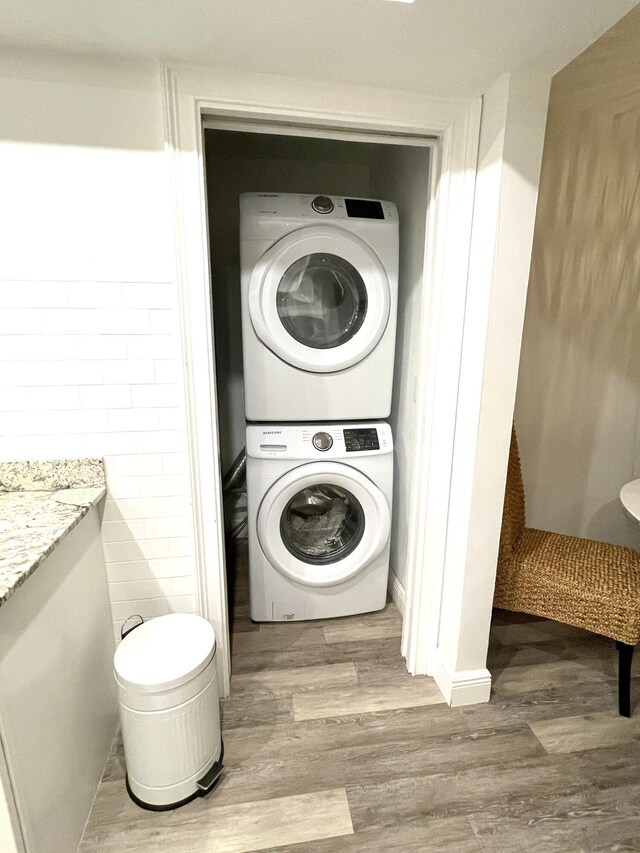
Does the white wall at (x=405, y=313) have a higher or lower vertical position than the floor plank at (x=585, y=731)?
higher

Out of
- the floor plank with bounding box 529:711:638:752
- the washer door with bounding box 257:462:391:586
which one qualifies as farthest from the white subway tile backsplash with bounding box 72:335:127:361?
the floor plank with bounding box 529:711:638:752

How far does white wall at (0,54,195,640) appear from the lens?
1.21 meters

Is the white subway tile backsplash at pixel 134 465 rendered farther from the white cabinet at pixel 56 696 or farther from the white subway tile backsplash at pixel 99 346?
the white subway tile backsplash at pixel 99 346

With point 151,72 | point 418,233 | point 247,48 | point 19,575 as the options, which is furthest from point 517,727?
point 151,72

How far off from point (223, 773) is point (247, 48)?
2062mm

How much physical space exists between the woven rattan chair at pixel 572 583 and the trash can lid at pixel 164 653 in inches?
43.2

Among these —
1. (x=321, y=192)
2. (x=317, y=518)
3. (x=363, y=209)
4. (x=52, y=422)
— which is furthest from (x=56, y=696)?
(x=321, y=192)

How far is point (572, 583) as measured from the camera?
1597 mm

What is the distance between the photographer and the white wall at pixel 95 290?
1.21 metres

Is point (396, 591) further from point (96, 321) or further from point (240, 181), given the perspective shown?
point (240, 181)

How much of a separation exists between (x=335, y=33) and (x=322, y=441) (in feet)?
4.38

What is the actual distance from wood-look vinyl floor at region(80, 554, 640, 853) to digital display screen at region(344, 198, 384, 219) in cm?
184

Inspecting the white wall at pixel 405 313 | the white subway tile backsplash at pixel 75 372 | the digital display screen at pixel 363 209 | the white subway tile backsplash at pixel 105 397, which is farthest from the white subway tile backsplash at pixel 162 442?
the digital display screen at pixel 363 209

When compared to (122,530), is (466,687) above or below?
below
